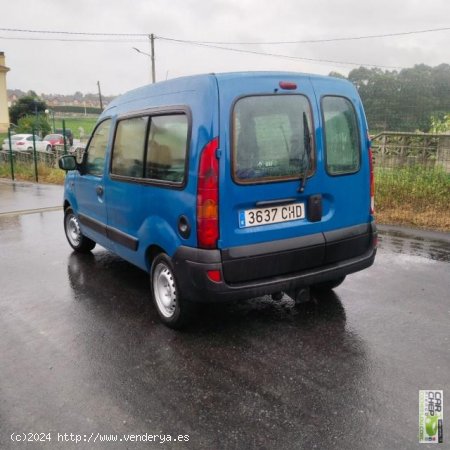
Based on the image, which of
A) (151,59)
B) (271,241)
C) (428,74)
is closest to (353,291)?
(271,241)

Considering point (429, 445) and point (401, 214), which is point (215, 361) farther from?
point (401, 214)

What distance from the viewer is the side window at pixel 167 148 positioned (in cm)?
349

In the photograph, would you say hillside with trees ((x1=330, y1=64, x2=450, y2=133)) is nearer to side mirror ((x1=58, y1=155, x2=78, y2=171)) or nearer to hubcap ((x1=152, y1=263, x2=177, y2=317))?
side mirror ((x1=58, y1=155, x2=78, y2=171))

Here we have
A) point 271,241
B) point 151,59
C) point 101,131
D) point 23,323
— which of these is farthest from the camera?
point 151,59

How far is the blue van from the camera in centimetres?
327

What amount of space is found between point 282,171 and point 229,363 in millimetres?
1462

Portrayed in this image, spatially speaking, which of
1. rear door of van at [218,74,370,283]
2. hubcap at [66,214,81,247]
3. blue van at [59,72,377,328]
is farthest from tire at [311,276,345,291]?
hubcap at [66,214,81,247]

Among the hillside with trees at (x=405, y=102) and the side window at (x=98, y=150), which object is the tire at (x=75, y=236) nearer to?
the side window at (x=98, y=150)

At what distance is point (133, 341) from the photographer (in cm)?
362

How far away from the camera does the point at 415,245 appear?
6.33 metres

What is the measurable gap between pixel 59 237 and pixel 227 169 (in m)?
4.63

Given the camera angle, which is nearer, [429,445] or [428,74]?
[429,445]

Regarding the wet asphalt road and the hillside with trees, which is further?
the hillside with trees

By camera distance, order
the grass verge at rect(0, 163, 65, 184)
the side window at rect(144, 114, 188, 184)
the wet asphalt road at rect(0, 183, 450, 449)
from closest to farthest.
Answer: the wet asphalt road at rect(0, 183, 450, 449) → the side window at rect(144, 114, 188, 184) → the grass verge at rect(0, 163, 65, 184)
